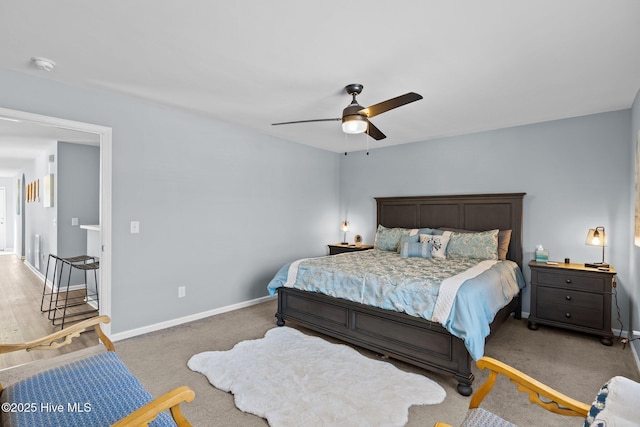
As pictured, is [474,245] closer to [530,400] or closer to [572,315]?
[572,315]

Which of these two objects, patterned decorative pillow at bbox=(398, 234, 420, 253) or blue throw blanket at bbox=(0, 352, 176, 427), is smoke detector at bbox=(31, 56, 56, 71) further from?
patterned decorative pillow at bbox=(398, 234, 420, 253)

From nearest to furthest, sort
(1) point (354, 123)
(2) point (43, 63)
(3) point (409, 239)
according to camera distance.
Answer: (2) point (43, 63) → (1) point (354, 123) → (3) point (409, 239)

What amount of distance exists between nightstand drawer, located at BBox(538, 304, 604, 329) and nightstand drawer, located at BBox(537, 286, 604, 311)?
1.0 inches

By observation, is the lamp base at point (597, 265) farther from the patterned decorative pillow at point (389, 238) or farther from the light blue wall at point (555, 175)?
the patterned decorative pillow at point (389, 238)

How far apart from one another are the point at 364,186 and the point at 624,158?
3.46m

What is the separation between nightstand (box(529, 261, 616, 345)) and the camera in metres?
3.23

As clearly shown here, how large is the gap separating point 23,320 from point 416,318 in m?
4.47

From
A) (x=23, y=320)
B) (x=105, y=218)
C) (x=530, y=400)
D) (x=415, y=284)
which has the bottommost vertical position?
(x=23, y=320)

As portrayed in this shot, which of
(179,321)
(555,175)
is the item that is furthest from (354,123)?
(179,321)

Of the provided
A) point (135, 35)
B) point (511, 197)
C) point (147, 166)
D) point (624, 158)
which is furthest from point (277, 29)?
point (624, 158)

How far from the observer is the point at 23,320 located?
12.2ft

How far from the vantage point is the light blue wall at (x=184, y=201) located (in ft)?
10.6

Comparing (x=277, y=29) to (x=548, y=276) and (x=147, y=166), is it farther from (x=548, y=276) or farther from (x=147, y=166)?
(x=548, y=276)

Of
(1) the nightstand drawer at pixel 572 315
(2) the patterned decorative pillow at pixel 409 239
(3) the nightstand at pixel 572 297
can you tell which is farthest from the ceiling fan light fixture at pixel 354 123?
(1) the nightstand drawer at pixel 572 315
